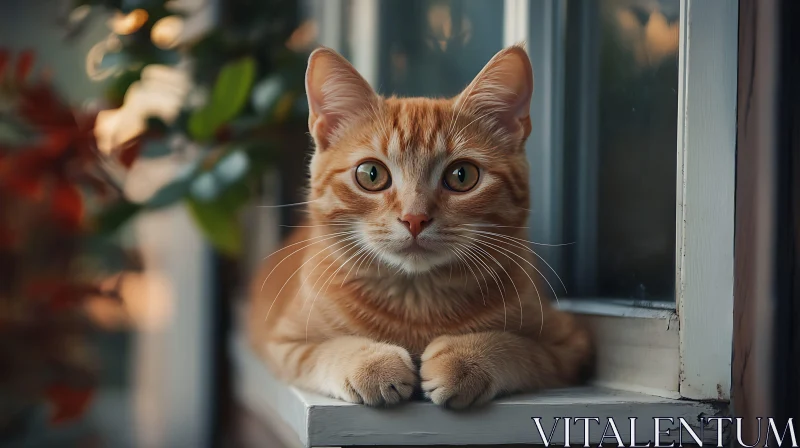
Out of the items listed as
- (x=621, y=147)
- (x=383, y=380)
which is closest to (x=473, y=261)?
(x=383, y=380)

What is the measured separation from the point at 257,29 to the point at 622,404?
112cm

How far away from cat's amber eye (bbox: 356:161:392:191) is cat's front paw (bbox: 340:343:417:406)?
0.20 m

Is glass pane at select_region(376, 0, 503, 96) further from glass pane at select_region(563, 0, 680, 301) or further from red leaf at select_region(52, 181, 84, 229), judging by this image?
red leaf at select_region(52, 181, 84, 229)

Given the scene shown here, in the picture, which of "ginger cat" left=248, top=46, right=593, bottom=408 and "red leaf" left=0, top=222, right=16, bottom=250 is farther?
"red leaf" left=0, top=222, right=16, bottom=250

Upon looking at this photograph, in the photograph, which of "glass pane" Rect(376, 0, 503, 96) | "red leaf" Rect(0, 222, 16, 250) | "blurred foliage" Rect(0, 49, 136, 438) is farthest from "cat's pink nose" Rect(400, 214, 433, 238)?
"red leaf" Rect(0, 222, 16, 250)

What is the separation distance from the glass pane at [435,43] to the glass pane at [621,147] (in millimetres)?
142

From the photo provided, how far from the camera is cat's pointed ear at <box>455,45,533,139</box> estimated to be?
0.85 m

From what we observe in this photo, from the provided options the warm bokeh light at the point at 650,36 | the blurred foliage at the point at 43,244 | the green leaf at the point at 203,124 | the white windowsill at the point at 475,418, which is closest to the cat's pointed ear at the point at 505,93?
the warm bokeh light at the point at 650,36

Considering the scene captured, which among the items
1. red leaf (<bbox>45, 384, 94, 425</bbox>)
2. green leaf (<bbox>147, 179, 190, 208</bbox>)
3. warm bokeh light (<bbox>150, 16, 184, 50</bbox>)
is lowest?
red leaf (<bbox>45, 384, 94, 425</bbox>)

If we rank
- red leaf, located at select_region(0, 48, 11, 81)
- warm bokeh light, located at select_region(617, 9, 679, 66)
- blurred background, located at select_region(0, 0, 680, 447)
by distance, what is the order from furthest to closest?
red leaf, located at select_region(0, 48, 11, 81), blurred background, located at select_region(0, 0, 680, 447), warm bokeh light, located at select_region(617, 9, 679, 66)

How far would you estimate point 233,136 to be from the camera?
1.38m

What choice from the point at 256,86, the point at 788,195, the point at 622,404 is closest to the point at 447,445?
the point at 622,404

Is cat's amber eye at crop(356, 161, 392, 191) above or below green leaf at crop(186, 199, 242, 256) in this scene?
above

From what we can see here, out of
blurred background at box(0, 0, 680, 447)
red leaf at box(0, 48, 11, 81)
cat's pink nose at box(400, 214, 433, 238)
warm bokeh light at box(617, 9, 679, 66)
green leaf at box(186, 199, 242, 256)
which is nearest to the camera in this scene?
cat's pink nose at box(400, 214, 433, 238)
